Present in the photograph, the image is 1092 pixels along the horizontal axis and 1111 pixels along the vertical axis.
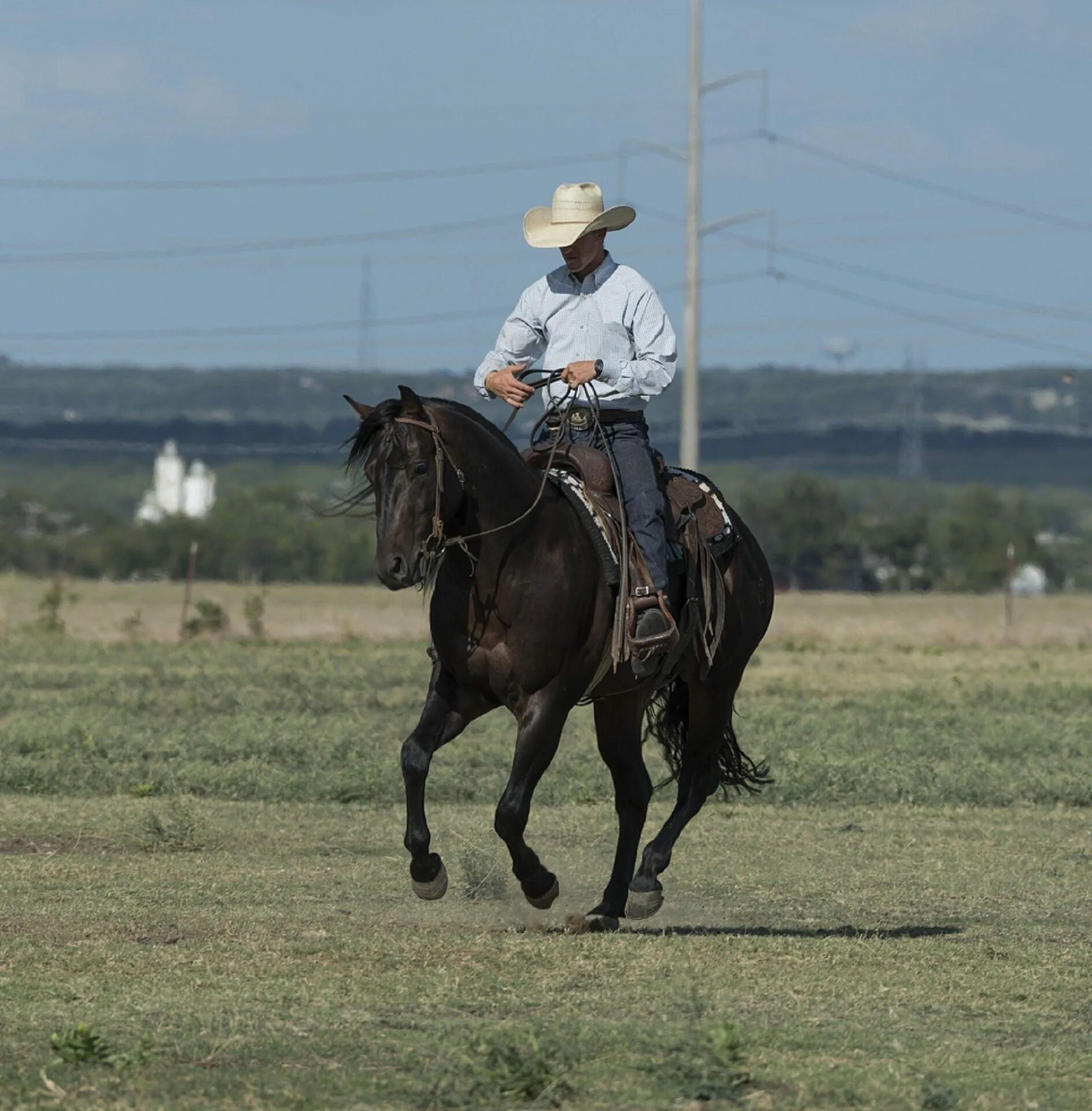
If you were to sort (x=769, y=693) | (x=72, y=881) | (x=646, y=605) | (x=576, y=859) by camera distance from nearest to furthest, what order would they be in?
(x=646, y=605) < (x=72, y=881) < (x=576, y=859) < (x=769, y=693)

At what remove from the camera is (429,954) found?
27.0ft

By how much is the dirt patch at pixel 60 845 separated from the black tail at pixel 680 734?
3135 mm

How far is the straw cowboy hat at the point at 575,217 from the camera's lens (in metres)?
9.56

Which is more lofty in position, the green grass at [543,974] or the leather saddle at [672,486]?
the leather saddle at [672,486]

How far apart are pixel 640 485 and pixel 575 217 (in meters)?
1.26

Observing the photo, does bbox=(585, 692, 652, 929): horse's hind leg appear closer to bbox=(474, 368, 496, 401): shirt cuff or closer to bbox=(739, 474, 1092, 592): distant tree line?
bbox=(474, 368, 496, 401): shirt cuff

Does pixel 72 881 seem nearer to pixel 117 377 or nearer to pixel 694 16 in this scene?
pixel 694 16

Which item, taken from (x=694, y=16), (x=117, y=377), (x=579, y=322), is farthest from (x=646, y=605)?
(x=117, y=377)

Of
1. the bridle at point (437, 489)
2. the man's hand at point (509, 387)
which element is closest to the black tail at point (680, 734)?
the man's hand at point (509, 387)

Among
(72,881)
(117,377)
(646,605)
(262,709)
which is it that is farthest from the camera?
(117,377)

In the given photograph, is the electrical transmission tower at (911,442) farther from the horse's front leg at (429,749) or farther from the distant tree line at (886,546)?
the horse's front leg at (429,749)

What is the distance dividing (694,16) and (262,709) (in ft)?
73.2

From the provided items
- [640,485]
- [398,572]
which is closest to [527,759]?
[398,572]

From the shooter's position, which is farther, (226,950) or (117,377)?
(117,377)
